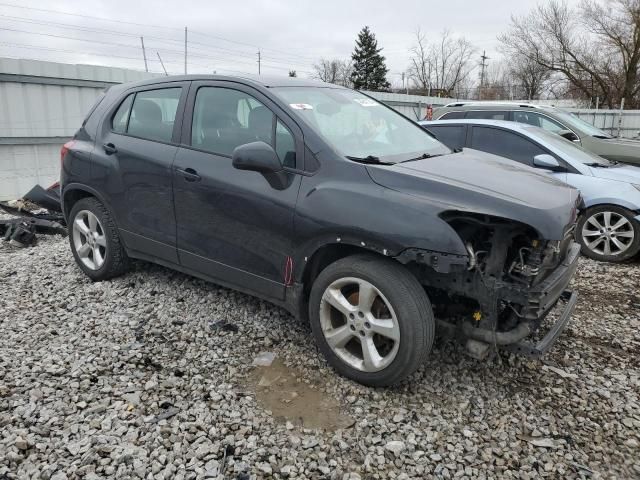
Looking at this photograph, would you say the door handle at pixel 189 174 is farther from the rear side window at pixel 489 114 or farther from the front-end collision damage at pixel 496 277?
the rear side window at pixel 489 114

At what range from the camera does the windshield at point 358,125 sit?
3342 millimetres

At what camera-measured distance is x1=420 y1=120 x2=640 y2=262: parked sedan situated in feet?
18.3

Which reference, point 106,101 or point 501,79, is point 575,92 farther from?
point 106,101

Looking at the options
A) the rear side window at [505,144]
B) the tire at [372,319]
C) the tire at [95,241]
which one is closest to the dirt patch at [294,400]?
the tire at [372,319]

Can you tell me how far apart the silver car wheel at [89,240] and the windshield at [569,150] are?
17.1ft

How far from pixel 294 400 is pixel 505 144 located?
15.7 feet

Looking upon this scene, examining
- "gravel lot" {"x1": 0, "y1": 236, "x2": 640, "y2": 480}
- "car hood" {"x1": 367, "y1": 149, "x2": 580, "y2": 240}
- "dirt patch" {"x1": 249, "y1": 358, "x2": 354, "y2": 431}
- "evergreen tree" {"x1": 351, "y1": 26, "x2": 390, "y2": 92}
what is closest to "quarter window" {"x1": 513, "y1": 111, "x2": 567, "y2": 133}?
"gravel lot" {"x1": 0, "y1": 236, "x2": 640, "y2": 480}

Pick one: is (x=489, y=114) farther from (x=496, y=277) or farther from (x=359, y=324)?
(x=359, y=324)

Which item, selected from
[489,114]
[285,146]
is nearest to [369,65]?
[489,114]

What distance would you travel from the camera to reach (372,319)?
9.66ft

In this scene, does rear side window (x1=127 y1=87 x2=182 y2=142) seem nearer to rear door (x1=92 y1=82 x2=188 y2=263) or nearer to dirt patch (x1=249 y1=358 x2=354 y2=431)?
rear door (x1=92 y1=82 x2=188 y2=263)

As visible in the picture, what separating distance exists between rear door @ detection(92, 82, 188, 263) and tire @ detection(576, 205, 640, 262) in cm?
459

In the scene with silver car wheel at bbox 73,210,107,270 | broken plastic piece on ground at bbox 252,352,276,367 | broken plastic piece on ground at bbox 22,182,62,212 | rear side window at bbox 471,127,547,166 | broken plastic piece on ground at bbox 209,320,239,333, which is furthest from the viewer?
broken plastic piece on ground at bbox 22,182,62,212

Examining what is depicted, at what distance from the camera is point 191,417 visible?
2.79 metres
